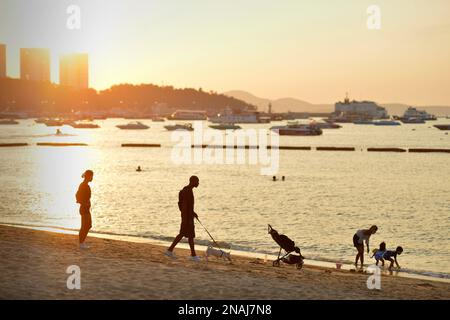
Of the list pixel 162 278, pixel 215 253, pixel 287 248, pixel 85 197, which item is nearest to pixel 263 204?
pixel 287 248

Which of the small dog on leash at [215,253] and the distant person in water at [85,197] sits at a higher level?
the distant person in water at [85,197]

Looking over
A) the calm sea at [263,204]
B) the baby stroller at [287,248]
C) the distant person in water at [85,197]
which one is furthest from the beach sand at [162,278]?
the calm sea at [263,204]

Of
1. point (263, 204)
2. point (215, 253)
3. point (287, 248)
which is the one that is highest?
point (287, 248)

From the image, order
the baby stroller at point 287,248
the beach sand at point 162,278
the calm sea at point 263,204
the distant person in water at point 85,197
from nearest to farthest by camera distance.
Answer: the beach sand at point 162,278 → the distant person in water at point 85,197 → the baby stroller at point 287,248 → the calm sea at point 263,204

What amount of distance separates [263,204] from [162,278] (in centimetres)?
2897

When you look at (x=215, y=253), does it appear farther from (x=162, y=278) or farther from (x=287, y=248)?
(x=162, y=278)

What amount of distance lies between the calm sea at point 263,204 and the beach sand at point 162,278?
6079mm

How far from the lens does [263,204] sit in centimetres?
4341

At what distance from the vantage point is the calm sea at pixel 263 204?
92.2ft

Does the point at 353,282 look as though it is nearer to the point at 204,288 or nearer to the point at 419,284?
the point at 419,284

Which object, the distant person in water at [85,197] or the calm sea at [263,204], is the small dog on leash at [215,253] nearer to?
the distant person in water at [85,197]

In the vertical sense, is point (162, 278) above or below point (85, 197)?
below

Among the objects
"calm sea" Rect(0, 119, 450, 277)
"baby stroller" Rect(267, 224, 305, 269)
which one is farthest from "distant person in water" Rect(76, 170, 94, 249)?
"calm sea" Rect(0, 119, 450, 277)

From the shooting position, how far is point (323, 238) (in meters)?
28.6
